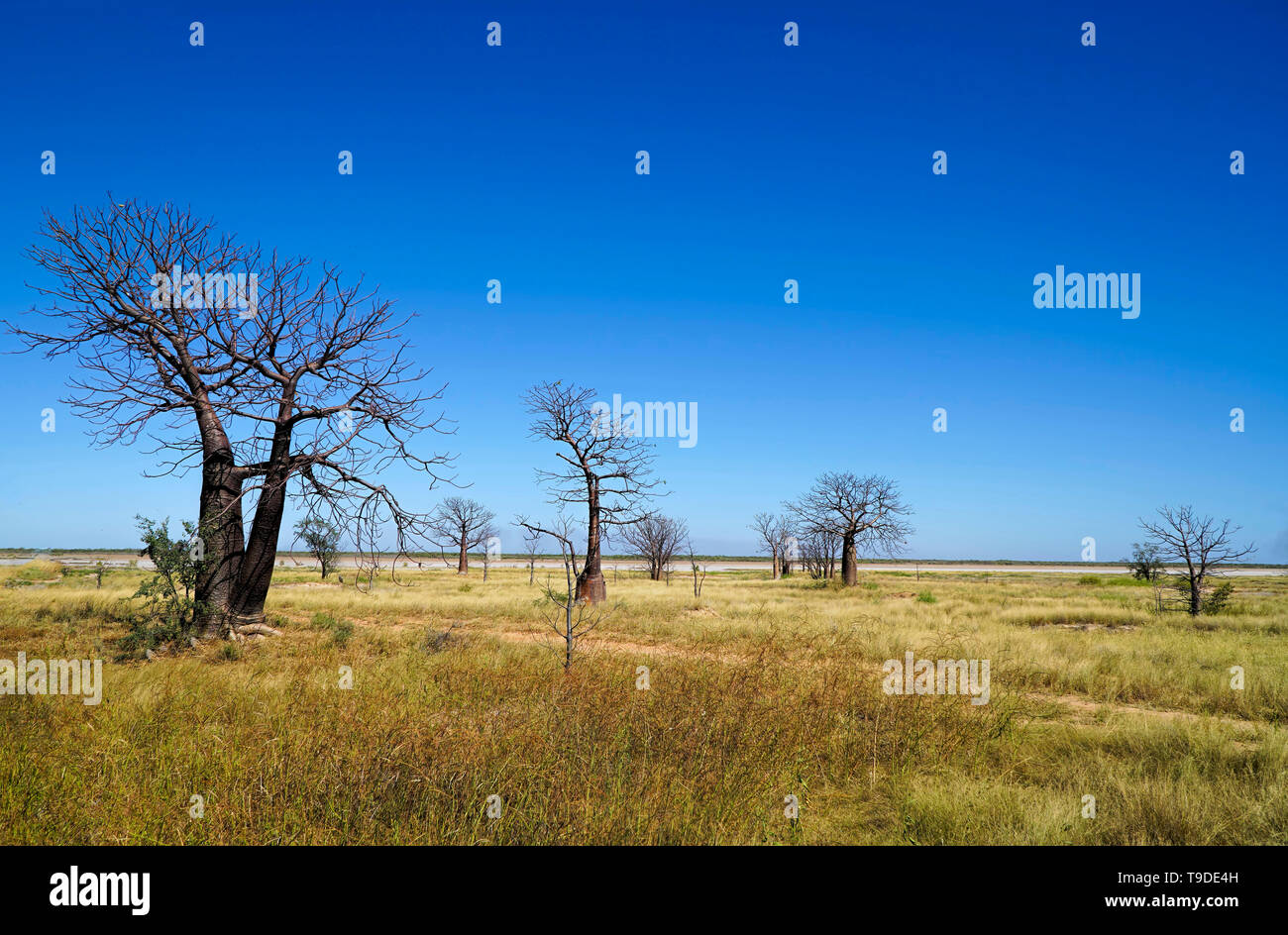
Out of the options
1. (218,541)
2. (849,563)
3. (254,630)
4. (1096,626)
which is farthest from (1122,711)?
(849,563)

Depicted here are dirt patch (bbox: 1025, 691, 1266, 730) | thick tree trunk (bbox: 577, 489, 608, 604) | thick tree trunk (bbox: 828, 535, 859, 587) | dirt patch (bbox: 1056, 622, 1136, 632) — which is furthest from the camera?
thick tree trunk (bbox: 828, 535, 859, 587)

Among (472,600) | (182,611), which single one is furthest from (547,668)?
(472,600)

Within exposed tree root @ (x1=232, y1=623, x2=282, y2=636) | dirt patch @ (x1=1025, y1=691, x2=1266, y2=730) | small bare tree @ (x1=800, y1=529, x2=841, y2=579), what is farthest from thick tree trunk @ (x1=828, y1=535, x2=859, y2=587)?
exposed tree root @ (x1=232, y1=623, x2=282, y2=636)

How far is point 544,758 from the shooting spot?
498 centimetres

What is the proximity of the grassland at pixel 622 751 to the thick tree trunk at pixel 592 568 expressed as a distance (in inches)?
389

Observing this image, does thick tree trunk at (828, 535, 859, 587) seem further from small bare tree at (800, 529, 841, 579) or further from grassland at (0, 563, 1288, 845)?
grassland at (0, 563, 1288, 845)

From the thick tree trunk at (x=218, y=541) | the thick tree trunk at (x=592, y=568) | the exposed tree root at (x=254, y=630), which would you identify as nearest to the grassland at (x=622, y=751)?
the exposed tree root at (x=254, y=630)

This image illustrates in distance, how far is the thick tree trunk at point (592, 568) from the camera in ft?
69.1

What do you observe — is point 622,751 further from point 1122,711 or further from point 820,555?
point 820,555

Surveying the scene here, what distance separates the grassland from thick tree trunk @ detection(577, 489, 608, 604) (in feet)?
32.4

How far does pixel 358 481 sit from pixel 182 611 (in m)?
3.55

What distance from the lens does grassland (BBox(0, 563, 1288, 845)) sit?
4.06m
